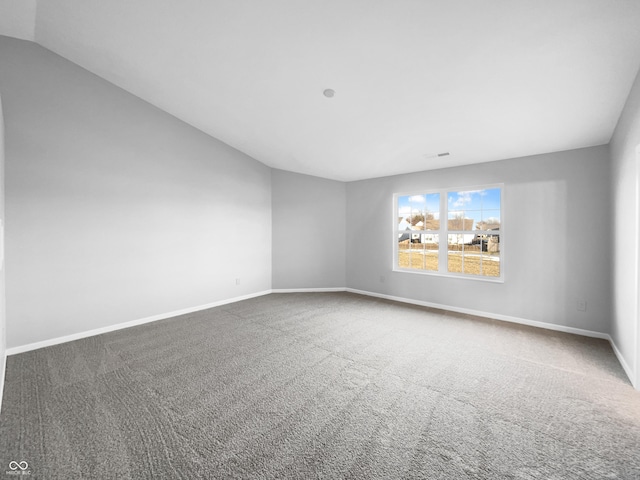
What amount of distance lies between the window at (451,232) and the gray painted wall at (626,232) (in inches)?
49.0

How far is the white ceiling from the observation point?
1964mm

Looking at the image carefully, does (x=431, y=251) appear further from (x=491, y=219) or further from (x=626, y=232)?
(x=626, y=232)

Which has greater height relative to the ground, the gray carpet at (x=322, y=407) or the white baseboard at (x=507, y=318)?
the white baseboard at (x=507, y=318)

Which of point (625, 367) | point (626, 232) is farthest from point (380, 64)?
point (625, 367)

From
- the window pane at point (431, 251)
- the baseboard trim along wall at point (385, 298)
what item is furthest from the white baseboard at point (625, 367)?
the window pane at point (431, 251)

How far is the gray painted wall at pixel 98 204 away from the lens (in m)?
2.93

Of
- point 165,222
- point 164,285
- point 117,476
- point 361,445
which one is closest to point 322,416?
point 361,445

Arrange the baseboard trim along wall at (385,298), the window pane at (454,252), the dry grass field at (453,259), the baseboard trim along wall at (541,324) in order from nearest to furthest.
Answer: the baseboard trim along wall at (541,324) → the baseboard trim along wall at (385,298) → the dry grass field at (453,259) → the window pane at (454,252)

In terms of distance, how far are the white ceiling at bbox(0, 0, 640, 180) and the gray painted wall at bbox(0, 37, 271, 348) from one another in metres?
0.40

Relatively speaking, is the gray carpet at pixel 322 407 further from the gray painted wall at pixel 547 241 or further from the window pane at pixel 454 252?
the window pane at pixel 454 252

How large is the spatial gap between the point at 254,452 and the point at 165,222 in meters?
3.56

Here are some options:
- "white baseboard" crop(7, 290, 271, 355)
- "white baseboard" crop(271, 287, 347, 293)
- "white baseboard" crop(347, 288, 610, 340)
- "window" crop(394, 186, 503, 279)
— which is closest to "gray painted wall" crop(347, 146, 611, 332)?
"white baseboard" crop(347, 288, 610, 340)

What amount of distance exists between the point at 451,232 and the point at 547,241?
4.20ft

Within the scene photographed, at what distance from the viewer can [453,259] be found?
4.59m
